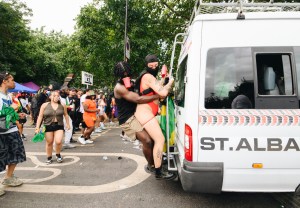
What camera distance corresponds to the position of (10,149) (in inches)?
182

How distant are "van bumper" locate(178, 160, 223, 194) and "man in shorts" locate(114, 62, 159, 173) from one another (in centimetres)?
117

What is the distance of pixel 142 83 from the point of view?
4.32 meters

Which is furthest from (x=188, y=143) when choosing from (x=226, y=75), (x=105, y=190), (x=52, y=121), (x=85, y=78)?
(x=85, y=78)

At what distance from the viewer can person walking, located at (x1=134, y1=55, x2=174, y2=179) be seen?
4.18m

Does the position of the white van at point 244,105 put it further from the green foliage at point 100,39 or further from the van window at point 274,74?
the green foliage at point 100,39

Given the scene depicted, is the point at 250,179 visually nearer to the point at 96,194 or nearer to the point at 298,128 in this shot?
the point at 298,128

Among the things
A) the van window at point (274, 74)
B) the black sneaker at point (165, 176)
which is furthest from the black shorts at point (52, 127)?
the van window at point (274, 74)

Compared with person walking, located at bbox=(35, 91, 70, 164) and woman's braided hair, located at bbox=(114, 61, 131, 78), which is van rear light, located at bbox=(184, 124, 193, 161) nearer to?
woman's braided hair, located at bbox=(114, 61, 131, 78)

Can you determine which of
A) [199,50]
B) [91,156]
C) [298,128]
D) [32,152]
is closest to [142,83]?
[199,50]

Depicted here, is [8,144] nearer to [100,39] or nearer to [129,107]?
[129,107]

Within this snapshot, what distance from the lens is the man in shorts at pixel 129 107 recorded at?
421cm

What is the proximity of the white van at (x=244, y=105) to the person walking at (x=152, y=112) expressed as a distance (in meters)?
0.91

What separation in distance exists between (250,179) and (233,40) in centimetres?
161

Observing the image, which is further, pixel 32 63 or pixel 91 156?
pixel 32 63
